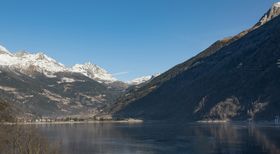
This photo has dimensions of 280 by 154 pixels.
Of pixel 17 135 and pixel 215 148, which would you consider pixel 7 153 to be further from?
pixel 215 148

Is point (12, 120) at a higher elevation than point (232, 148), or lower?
higher

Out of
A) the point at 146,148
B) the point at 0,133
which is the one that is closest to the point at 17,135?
the point at 0,133

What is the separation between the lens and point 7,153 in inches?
3516

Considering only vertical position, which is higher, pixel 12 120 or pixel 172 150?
pixel 12 120

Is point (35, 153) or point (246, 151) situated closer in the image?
point (35, 153)

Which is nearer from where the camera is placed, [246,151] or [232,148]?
[246,151]

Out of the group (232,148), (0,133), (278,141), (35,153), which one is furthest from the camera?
(278,141)

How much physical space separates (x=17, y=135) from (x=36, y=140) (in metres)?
6.19

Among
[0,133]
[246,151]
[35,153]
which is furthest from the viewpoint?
[246,151]

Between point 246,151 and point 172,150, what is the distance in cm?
2258

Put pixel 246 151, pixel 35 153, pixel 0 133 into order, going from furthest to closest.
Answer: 1. pixel 246 151
2. pixel 0 133
3. pixel 35 153

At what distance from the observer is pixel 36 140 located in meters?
98.2

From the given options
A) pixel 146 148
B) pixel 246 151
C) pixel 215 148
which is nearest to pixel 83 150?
pixel 146 148

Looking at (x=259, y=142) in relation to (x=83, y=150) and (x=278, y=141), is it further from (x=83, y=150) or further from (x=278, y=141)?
(x=83, y=150)
